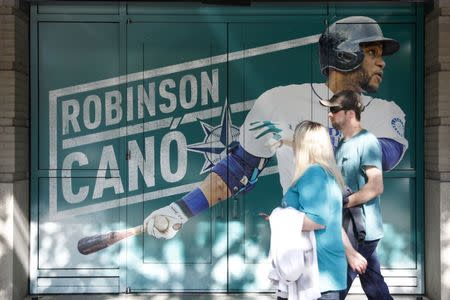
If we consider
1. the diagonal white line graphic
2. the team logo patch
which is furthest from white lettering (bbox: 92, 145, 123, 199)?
the team logo patch

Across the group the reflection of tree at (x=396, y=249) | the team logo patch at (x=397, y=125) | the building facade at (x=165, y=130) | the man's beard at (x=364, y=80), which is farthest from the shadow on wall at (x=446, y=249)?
the man's beard at (x=364, y=80)

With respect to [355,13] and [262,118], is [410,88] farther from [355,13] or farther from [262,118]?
[262,118]

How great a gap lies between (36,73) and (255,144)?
101 inches

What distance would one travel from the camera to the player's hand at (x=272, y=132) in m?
7.14

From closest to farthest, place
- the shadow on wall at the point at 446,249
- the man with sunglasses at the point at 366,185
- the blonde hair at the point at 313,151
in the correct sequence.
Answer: the blonde hair at the point at 313,151 → the man with sunglasses at the point at 366,185 → the shadow on wall at the point at 446,249

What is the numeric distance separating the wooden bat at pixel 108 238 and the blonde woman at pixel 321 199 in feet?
9.18

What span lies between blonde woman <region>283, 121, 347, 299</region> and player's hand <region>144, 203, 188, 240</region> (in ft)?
8.95

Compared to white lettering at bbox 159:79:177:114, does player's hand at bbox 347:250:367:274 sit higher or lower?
lower

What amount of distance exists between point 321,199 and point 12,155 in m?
3.71

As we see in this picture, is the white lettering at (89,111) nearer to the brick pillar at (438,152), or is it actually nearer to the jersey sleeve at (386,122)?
the jersey sleeve at (386,122)

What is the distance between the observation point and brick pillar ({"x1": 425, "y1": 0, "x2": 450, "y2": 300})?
21.9 ft

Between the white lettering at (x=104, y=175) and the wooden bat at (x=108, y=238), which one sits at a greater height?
the white lettering at (x=104, y=175)

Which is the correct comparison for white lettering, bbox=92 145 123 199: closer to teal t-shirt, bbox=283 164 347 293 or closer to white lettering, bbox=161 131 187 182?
white lettering, bbox=161 131 187 182

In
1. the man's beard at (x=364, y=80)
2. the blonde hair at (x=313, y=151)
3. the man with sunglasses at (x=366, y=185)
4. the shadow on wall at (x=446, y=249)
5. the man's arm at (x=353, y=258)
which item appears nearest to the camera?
the blonde hair at (x=313, y=151)
